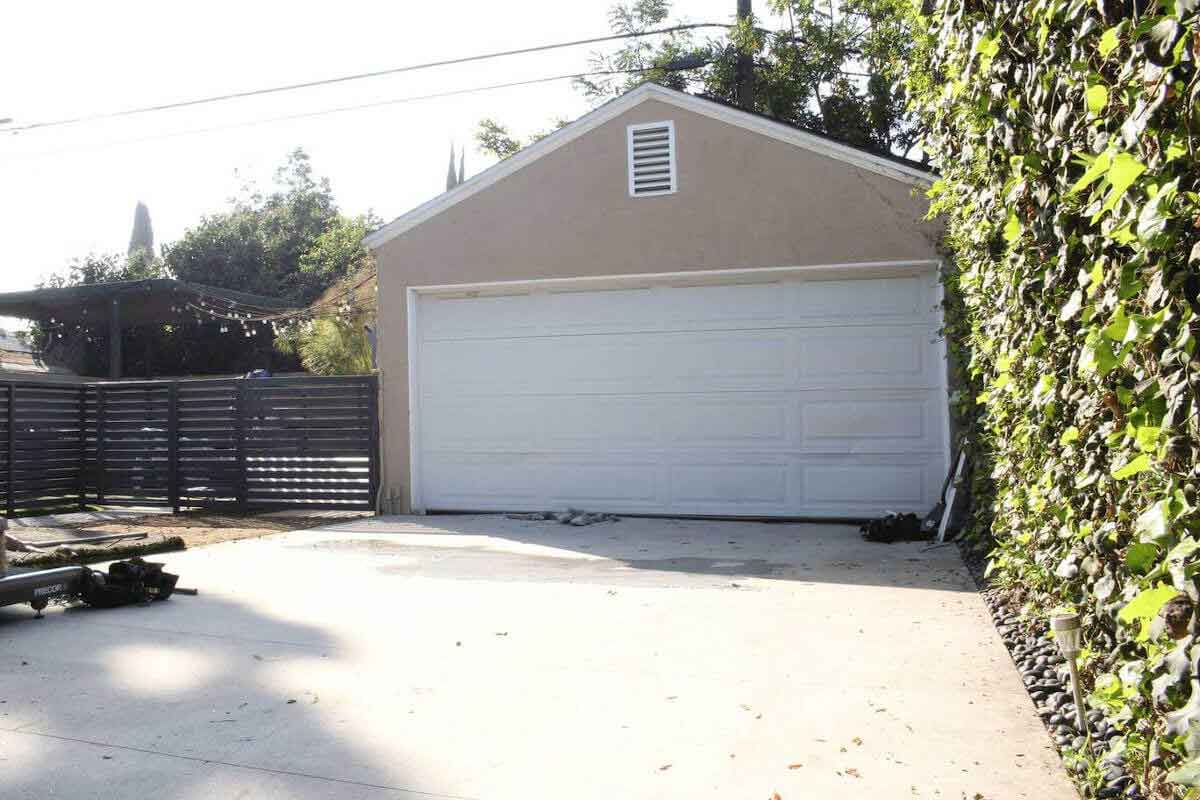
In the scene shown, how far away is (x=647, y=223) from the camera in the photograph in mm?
9477

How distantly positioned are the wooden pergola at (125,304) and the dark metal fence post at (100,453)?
8.06 metres

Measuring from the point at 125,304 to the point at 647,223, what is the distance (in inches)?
682

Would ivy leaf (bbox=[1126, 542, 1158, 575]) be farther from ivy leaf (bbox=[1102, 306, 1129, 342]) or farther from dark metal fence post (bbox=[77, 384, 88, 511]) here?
dark metal fence post (bbox=[77, 384, 88, 511])

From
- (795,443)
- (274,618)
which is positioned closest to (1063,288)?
(274,618)

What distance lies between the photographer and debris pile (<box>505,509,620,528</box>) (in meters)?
9.27

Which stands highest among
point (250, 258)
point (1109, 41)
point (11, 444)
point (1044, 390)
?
point (250, 258)

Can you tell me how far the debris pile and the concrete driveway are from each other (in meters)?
2.46

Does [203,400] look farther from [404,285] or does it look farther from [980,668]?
[980,668]

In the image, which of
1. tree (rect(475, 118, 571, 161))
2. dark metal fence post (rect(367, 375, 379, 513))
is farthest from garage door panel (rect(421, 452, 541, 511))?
tree (rect(475, 118, 571, 161))

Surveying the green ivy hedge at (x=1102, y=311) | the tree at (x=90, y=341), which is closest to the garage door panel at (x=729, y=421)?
the green ivy hedge at (x=1102, y=311)

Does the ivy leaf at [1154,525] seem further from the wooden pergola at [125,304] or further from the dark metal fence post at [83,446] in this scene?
the wooden pergola at [125,304]

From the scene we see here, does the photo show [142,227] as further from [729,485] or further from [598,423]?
[729,485]

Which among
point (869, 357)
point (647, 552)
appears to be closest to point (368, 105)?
point (869, 357)

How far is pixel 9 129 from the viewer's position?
17047 mm
